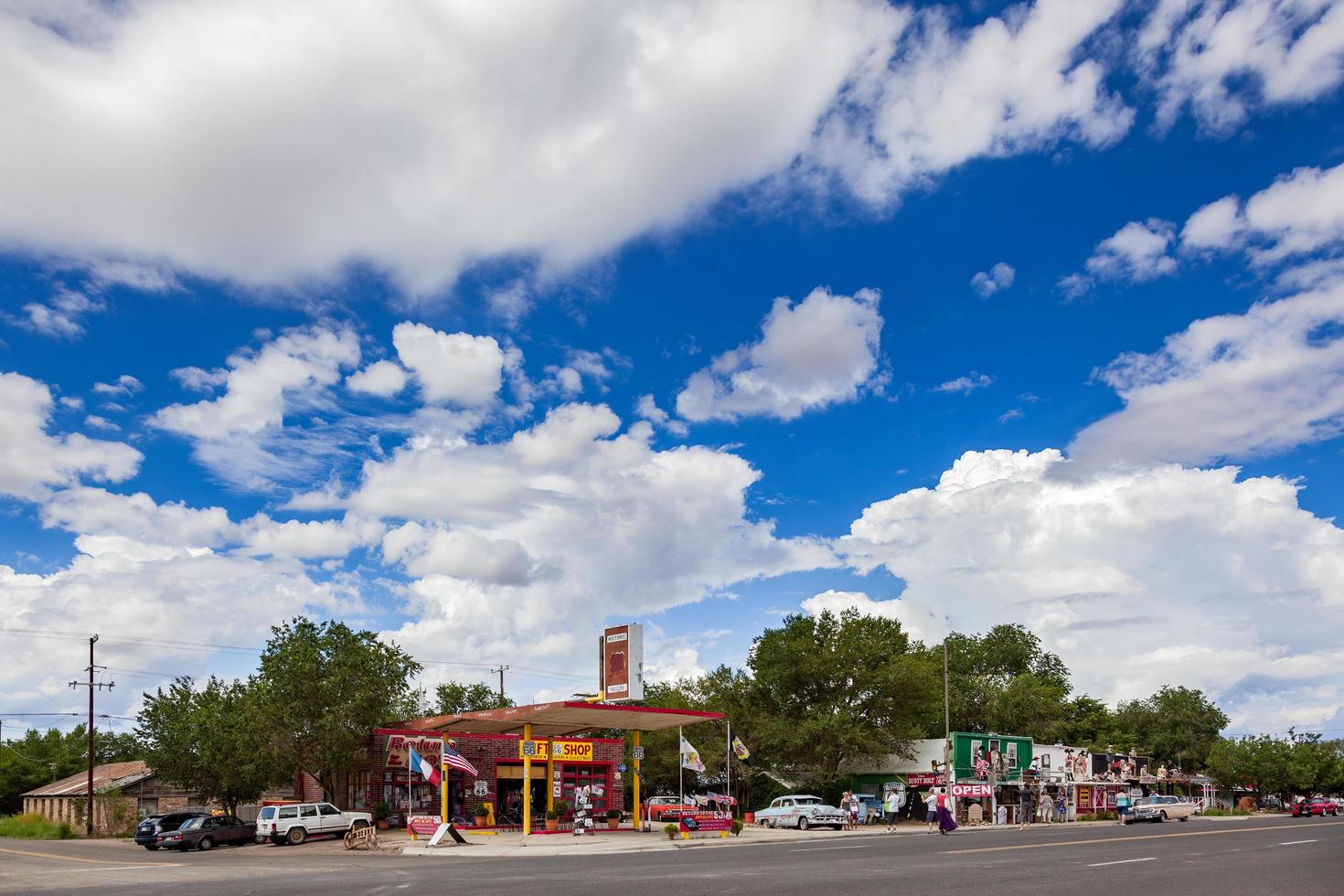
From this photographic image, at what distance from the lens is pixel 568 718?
1729 inches

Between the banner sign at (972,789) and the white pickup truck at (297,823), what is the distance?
3923 cm

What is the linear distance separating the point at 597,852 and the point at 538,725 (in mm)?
14422

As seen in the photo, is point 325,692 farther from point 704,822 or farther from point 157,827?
point 704,822

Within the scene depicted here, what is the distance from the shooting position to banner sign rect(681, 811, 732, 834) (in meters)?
40.5

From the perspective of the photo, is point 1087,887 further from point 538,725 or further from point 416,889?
point 538,725

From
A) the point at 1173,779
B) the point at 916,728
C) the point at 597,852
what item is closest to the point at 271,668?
the point at 597,852

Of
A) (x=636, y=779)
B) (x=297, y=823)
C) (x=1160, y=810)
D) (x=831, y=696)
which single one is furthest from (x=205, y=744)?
(x=1160, y=810)

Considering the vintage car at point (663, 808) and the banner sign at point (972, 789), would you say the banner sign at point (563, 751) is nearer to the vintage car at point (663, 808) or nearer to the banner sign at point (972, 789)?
the vintage car at point (663, 808)

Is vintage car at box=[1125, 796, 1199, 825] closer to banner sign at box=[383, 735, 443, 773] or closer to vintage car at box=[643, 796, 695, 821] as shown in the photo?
vintage car at box=[643, 796, 695, 821]

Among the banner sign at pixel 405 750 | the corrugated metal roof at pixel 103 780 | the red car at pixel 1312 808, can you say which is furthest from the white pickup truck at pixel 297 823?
the red car at pixel 1312 808

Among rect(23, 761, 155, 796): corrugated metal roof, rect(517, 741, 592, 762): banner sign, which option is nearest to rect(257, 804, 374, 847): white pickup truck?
rect(517, 741, 592, 762): banner sign

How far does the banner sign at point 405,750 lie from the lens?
49.8m

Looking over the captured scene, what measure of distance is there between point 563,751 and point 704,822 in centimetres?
1170

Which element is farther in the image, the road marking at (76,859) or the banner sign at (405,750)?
the banner sign at (405,750)
